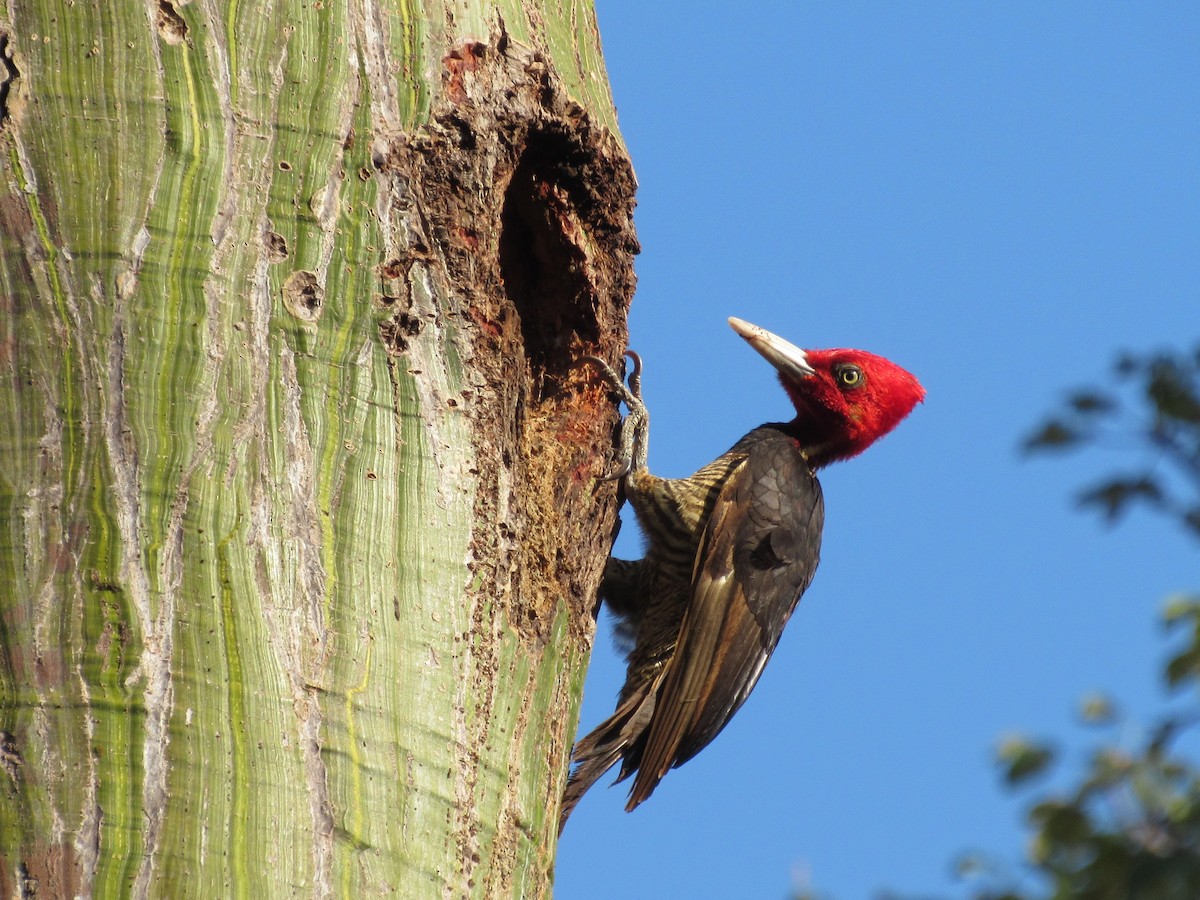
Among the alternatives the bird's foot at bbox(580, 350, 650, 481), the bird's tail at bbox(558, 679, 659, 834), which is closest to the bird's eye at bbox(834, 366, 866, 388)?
the bird's foot at bbox(580, 350, 650, 481)

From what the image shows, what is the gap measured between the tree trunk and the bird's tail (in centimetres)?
129

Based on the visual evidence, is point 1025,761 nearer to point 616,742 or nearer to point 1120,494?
point 1120,494

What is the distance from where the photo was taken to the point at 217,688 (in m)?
2.16

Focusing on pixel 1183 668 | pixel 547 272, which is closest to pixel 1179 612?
pixel 1183 668

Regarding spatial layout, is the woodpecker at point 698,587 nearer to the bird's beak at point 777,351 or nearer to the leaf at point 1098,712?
the bird's beak at point 777,351

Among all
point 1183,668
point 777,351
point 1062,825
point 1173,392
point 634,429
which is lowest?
point 1062,825

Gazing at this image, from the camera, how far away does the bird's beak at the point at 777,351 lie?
5781 millimetres

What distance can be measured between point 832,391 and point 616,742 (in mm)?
2139

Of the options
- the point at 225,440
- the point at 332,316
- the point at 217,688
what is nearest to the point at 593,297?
the point at 332,316

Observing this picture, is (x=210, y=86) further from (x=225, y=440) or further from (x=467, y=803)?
(x=467, y=803)

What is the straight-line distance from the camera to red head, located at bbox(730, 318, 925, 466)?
5750 millimetres

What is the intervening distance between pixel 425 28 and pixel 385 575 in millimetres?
1220

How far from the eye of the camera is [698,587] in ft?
15.8

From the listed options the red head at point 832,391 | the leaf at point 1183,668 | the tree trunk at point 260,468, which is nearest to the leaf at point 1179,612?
the leaf at point 1183,668
